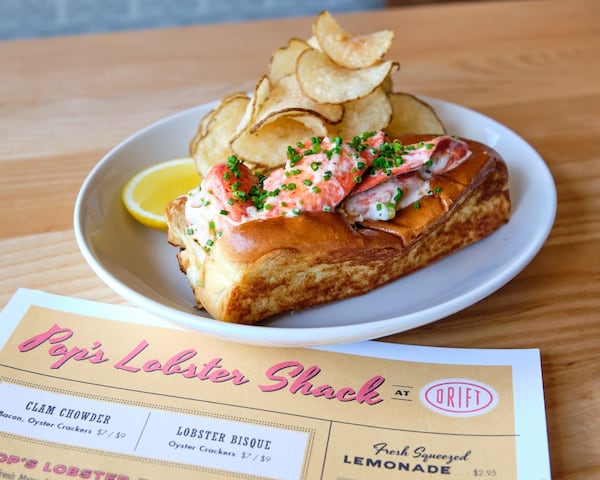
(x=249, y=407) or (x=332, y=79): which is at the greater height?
(x=332, y=79)

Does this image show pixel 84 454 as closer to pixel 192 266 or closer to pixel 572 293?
pixel 192 266

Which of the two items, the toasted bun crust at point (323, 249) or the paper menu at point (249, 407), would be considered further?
the toasted bun crust at point (323, 249)

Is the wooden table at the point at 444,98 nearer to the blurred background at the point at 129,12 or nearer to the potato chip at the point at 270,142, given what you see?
the potato chip at the point at 270,142

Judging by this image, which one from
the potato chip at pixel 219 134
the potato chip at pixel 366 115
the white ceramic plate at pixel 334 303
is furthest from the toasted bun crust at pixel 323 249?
the potato chip at pixel 219 134

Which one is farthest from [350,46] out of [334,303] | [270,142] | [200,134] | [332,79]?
[334,303]

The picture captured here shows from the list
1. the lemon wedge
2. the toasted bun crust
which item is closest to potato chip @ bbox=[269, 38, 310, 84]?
the lemon wedge

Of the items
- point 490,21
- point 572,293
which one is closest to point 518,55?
point 490,21

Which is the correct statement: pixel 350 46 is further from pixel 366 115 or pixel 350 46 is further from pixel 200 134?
pixel 200 134
